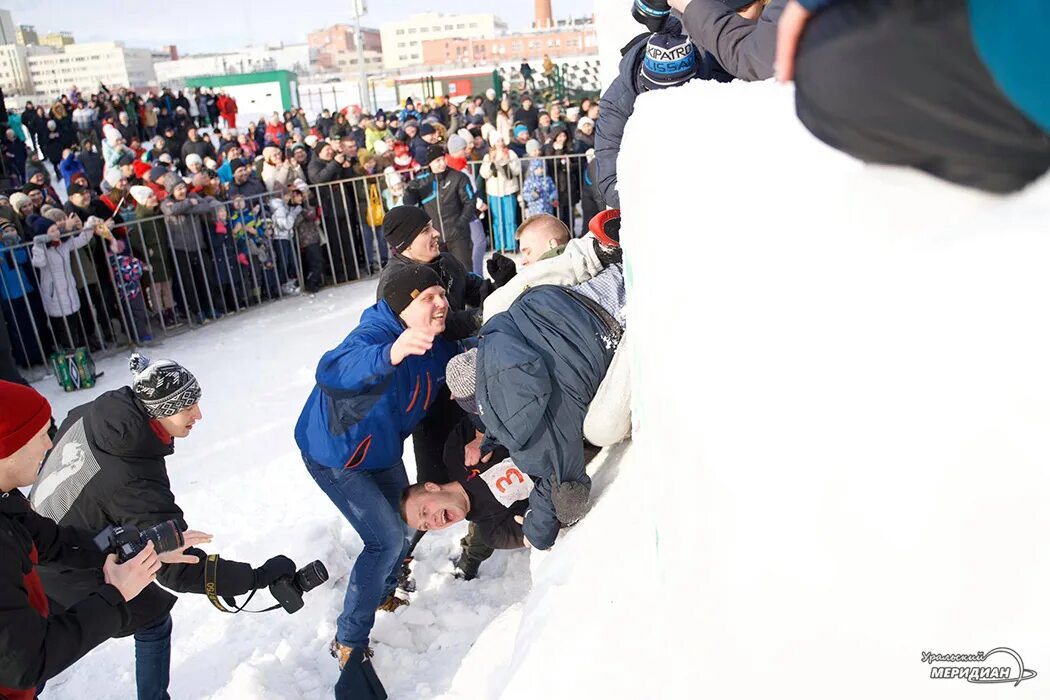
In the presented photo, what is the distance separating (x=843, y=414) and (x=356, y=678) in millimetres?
2823

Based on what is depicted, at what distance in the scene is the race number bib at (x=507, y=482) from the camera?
10.8 ft

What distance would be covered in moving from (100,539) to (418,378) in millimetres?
1344

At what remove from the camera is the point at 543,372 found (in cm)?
241

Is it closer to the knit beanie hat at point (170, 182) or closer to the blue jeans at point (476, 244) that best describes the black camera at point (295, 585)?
the blue jeans at point (476, 244)

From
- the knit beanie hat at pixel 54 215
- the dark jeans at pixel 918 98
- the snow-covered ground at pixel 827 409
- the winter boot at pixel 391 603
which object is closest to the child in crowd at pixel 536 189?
the knit beanie hat at pixel 54 215

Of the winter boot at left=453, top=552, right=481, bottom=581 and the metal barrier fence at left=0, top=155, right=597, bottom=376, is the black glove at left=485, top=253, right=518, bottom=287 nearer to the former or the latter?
the winter boot at left=453, top=552, right=481, bottom=581

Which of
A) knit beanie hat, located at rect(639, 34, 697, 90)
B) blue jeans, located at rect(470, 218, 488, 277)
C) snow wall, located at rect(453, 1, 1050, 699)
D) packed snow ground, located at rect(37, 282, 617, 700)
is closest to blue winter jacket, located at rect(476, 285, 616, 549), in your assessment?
knit beanie hat, located at rect(639, 34, 697, 90)

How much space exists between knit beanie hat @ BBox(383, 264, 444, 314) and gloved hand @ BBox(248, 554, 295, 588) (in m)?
1.15

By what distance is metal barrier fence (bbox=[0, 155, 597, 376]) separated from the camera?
21.6 feet

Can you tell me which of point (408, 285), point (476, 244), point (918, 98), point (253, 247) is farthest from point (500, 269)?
point (253, 247)

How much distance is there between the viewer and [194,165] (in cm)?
985

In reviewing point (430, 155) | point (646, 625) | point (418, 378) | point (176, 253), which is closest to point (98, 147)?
point (176, 253)

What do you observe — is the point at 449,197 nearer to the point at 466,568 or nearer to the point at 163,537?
the point at 466,568

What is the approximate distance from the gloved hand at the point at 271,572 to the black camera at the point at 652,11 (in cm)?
253
